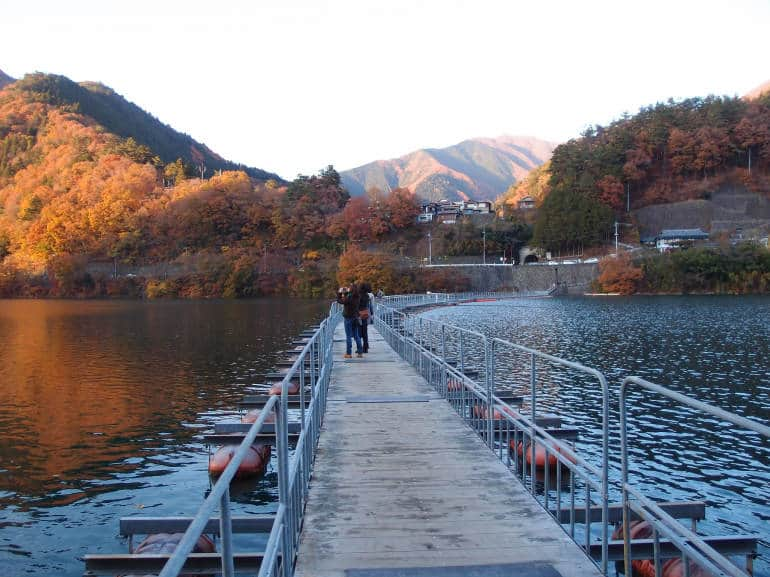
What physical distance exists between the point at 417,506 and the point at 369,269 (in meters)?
80.7

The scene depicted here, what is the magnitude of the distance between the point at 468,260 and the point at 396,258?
59.0ft

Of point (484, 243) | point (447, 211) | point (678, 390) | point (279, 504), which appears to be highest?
point (447, 211)

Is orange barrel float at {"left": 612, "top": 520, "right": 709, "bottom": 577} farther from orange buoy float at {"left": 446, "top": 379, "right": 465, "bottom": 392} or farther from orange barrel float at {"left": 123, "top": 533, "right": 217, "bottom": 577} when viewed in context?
orange buoy float at {"left": 446, "top": 379, "right": 465, "bottom": 392}

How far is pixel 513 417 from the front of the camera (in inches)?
297

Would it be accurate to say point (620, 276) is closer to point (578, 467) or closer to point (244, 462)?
point (244, 462)

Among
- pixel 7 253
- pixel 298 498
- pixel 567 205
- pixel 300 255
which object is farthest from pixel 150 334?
pixel 7 253

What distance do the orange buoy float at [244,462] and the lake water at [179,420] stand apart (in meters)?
0.26

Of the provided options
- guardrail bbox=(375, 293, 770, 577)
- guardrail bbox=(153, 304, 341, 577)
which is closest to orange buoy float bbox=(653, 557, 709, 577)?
guardrail bbox=(375, 293, 770, 577)

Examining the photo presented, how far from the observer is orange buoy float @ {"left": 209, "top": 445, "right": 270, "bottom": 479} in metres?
10.9

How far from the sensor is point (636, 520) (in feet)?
23.6

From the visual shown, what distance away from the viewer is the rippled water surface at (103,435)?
30.8ft

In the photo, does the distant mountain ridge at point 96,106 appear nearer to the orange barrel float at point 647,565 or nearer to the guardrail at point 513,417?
the guardrail at point 513,417

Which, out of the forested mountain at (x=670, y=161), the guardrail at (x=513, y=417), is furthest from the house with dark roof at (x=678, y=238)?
the guardrail at (x=513, y=417)

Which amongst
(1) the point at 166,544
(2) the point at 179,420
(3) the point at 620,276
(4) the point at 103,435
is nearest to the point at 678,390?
(2) the point at 179,420
